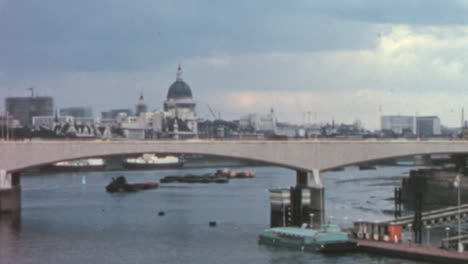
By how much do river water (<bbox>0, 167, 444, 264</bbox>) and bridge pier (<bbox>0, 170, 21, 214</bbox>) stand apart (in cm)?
108

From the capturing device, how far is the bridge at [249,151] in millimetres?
72812

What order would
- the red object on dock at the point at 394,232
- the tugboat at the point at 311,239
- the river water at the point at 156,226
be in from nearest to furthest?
the river water at the point at 156,226
the tugboat at the point at 311,239
the red object on dock at the point at 394,232

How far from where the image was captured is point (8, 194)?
73188mm

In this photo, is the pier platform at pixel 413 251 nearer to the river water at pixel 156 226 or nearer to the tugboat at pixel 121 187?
the river water at pixel 156 226

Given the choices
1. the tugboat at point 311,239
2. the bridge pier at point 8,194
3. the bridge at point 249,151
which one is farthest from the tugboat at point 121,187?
the tugboat at point 311,239

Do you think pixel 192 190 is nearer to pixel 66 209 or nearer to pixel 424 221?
pixel 66 209

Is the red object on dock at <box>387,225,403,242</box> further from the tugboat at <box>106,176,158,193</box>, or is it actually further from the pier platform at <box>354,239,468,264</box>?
the tugboat at <box>106,176,158,193</box>

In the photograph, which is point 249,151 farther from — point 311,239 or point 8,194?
point 311,239

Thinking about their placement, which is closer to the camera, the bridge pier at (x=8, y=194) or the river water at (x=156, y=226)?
the river water at (x=156, y=226)

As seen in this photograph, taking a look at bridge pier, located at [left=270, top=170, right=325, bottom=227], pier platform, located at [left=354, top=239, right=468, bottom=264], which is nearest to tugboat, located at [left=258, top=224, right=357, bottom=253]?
pier platform, located at [left=354, top=239, right=468, bottom=264]

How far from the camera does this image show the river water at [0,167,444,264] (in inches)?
2063

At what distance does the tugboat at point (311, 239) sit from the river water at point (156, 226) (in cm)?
70

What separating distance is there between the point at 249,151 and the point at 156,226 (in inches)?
448

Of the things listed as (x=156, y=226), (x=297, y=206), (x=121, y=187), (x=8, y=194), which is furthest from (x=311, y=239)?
(x=121, y=187)
